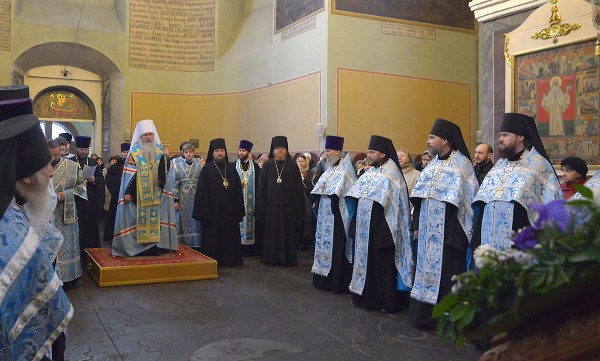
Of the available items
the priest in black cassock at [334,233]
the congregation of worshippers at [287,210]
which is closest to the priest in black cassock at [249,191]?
the congregation of worshippers at [287,210]

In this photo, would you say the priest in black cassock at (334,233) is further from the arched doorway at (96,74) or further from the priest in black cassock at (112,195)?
the arched doorway at (96,74)

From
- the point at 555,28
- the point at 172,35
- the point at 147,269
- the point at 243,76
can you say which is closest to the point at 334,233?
the point at 147,269

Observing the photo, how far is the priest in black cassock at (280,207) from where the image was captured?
9.30 meters

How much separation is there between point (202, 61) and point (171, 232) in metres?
10.5

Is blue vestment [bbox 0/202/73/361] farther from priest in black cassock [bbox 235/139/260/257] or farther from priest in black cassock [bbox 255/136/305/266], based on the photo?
priest in black cassock [bbox 235/139/260/257]

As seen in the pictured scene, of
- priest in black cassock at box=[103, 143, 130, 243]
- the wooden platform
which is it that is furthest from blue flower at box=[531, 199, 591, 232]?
priest in black cassock at box=[103, 143, 130, 243]

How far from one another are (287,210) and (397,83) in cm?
643

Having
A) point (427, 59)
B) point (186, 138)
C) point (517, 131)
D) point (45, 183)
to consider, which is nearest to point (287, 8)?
point (427, 59)

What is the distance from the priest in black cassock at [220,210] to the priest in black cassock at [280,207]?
0.44 metres

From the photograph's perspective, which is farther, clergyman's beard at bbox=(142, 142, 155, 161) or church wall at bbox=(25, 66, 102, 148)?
church wall at bbox=(25, 66, 102, 148)

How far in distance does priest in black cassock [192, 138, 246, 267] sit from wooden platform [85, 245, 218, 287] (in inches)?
33.3

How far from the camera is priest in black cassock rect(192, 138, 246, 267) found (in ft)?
30.0

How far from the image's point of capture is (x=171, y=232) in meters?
8.52

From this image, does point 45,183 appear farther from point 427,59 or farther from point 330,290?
point 427,59
